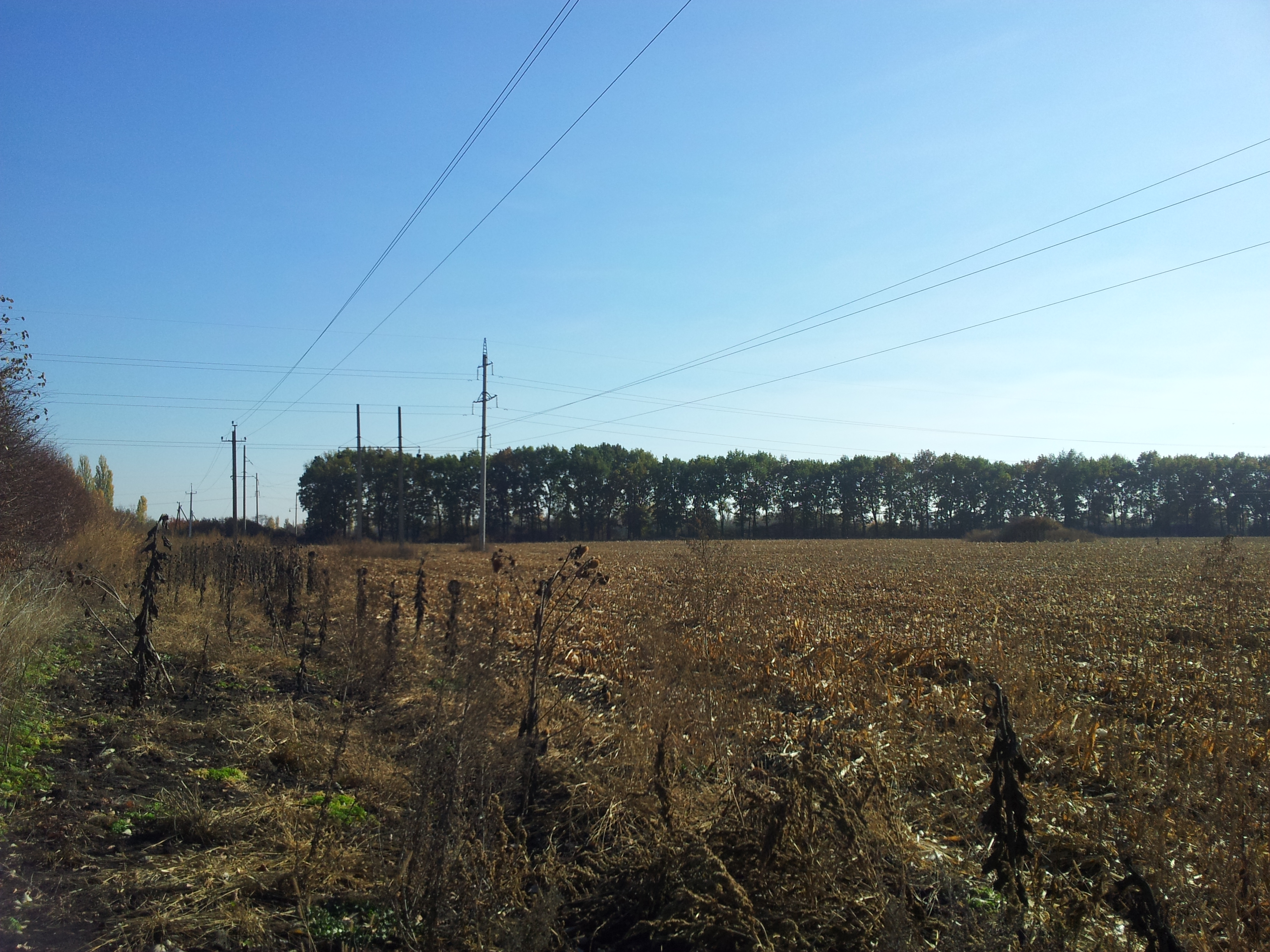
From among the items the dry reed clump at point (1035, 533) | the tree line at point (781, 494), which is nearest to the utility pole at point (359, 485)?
the tree line at point (781, 494)

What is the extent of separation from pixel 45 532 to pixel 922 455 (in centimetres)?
11642

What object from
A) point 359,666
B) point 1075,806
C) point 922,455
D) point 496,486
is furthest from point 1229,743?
point 922,455

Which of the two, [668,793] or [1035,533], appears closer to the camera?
[668,793]

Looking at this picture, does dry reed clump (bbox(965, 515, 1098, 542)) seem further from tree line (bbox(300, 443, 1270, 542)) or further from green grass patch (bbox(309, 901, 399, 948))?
green grass patch (bbox(309, 901, 399, 948))

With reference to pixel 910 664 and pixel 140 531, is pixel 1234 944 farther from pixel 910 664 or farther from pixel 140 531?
pixel 140 531

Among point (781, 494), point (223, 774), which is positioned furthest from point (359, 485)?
point (781, 494)

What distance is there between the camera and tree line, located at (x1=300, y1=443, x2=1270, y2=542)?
95938 mm

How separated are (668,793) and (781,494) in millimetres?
109529

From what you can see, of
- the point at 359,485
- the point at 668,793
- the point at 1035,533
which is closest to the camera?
the point at 668,793

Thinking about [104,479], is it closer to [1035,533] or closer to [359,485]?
[359,485]

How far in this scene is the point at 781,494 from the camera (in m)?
112

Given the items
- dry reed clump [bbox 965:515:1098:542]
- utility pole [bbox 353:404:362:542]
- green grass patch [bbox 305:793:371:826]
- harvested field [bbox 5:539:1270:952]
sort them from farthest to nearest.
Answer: dry reed clump [bbox 965:515:1098:542]
utility pole [bbox 353:404:362:542]
green grass patch [bbox 305:793:371:826]
harvested field [bbox 5:539:1270:952]

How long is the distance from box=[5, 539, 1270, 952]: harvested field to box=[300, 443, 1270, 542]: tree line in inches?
3040

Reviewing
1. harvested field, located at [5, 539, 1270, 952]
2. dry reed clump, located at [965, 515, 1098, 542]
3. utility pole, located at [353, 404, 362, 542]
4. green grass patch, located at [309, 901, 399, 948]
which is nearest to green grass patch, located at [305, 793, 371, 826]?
harvested field, located at [5, 539, 1270, 952]
